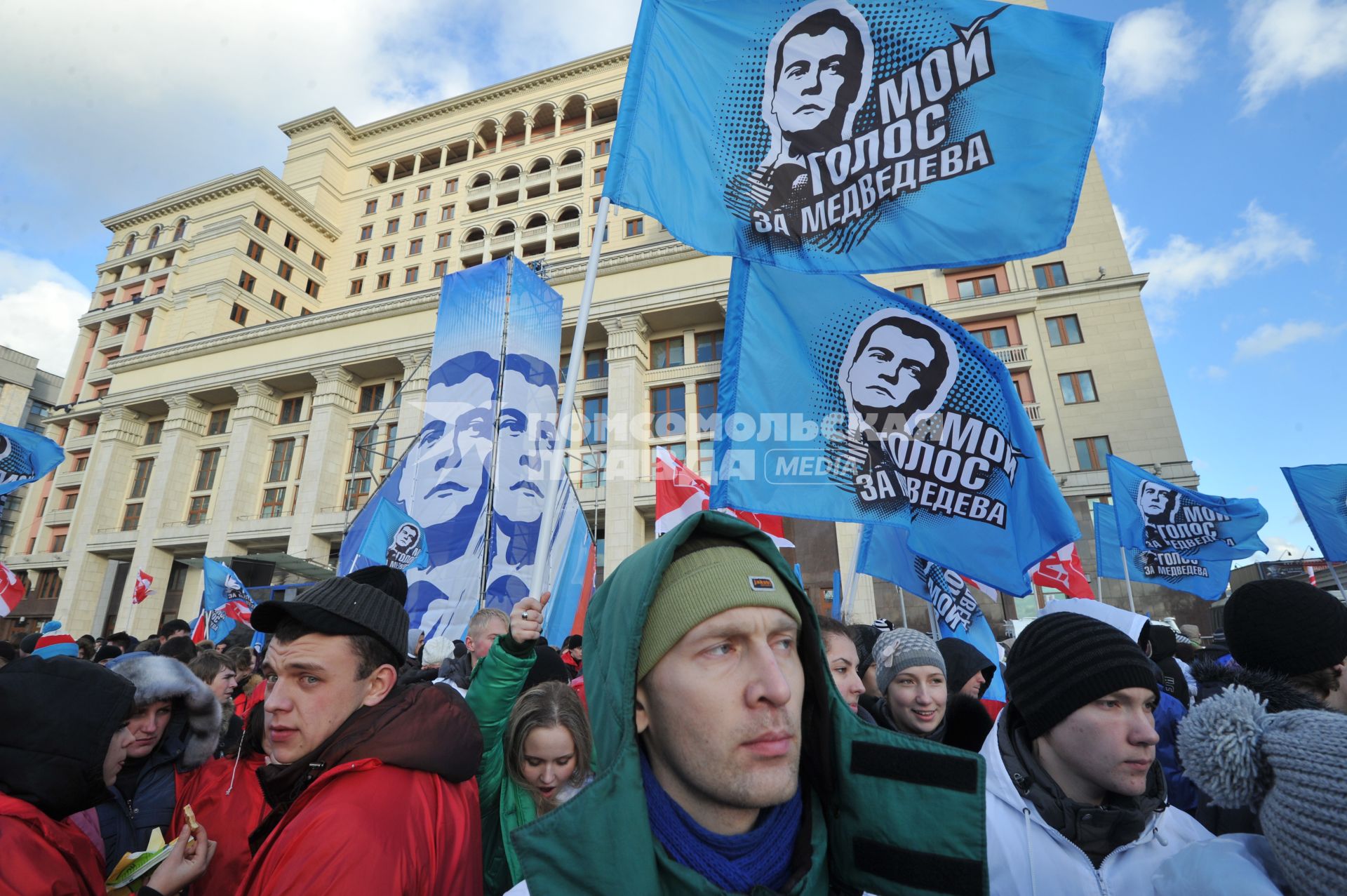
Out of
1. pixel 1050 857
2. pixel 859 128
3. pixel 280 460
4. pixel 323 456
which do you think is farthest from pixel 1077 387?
pixel 280 460

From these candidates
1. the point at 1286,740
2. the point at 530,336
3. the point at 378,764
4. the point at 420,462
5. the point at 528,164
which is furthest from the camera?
the point at 528,164

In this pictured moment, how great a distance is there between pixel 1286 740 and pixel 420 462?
772 centimetres

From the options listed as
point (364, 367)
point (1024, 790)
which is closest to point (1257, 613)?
point (1024, 790)

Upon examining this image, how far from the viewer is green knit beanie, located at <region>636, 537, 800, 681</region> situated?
138 centimetres

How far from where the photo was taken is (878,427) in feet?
14.4

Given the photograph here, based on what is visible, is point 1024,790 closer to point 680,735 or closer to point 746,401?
point 680,735

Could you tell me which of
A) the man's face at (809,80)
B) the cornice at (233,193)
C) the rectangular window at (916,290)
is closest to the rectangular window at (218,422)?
the cornice at (233,193)

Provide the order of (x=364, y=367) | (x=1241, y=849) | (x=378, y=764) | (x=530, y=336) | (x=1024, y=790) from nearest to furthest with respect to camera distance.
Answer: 1. (x=1241, y=849)
2. (x=378, y=764)
3. (x=1024, y=790)
4. (x=530, y=336)
5. (x=364, y=367)

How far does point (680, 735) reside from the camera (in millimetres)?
1356

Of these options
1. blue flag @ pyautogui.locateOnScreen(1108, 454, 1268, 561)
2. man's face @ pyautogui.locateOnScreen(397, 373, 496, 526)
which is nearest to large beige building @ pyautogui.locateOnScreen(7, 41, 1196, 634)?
man's face @ pyautogui.locateOnScreen(397, 373, 496, 526)

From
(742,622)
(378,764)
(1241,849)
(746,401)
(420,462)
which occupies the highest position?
(420,462)

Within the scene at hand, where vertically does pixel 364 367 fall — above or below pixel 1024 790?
above

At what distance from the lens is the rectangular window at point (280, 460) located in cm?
3444

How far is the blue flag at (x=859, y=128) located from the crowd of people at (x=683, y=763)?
223cm
